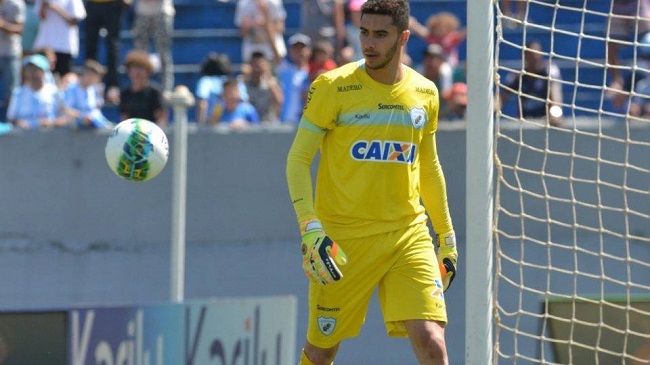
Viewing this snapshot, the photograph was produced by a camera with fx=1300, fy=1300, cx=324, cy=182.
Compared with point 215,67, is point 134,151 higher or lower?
lower

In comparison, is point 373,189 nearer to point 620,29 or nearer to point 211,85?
point 211,85

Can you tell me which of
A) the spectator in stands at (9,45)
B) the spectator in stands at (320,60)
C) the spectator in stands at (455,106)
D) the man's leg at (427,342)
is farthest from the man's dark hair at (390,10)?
the spectator in stands at (9,45)

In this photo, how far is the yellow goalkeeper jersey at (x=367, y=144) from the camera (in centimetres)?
608

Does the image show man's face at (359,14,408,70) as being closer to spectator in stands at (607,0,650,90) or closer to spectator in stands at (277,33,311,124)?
spectator in stands at (277,33,311,124)

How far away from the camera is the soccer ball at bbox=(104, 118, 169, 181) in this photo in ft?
24.0

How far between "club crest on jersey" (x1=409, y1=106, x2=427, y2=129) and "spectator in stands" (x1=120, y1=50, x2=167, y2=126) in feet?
16.2

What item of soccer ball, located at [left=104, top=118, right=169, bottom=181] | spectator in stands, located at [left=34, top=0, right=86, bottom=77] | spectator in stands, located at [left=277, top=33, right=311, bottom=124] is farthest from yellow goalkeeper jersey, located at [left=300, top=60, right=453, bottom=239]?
spectator in stands, located at [left=34, top=0, right=86, bottom=77]

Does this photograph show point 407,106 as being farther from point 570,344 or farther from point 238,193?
point 238,193

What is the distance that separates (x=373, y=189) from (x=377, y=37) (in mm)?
718

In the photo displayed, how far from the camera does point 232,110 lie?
11.2 m

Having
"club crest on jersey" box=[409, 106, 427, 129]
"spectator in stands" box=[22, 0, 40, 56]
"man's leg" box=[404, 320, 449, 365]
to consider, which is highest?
"spectator in stands" box=[22, 0, 40, 56]

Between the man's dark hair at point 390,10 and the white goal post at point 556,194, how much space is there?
34cm

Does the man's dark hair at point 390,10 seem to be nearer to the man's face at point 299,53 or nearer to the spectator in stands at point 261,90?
the spectator in stands at point 261,90

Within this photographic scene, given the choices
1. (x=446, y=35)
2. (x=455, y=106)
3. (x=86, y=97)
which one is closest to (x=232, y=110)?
(x=86, y=97)
